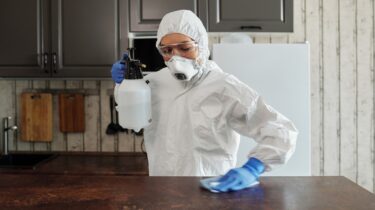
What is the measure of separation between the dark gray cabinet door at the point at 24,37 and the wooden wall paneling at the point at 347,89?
2062 millimetres

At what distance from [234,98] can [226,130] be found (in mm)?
139

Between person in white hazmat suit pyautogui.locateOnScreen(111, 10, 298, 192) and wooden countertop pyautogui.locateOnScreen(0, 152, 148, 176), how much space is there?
2.42ft

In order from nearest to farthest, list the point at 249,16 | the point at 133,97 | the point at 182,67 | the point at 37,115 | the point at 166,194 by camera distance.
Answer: the point at 166,194
the point at 133,97
the point at 182,67
the point at 249,16
the point at 37,115

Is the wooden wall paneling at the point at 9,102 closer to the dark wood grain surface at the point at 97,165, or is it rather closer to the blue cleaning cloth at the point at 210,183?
the dark wood grain surface at the point at 97,165

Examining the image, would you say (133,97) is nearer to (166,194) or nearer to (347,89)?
(166,194)

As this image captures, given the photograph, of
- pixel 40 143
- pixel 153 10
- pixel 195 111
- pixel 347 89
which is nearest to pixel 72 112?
pixel 40 143

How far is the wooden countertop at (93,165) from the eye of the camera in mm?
2266

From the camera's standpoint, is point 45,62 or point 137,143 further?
point 137,143

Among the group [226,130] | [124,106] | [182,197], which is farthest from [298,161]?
[182,197]

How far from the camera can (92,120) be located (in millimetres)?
2822

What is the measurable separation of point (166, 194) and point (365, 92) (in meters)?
2.30

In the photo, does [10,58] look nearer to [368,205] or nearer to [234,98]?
[234,98]

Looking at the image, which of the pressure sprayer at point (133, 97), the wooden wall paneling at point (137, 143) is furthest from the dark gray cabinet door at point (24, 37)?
the pressure sprayer at point (133, 97)

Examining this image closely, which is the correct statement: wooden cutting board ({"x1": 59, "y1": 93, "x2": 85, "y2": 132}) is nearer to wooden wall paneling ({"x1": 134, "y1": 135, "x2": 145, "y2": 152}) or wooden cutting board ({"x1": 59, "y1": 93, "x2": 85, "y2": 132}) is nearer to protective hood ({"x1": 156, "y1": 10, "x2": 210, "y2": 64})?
wooden wall paneling ({"x1": 134, "y1": 135, "x2": 145, "y2": 152})
